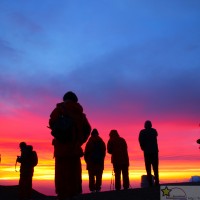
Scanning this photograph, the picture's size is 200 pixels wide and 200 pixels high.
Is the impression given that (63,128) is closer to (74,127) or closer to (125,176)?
(74,127)

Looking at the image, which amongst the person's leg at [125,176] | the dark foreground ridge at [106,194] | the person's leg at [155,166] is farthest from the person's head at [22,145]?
the person's leg at [155,166]

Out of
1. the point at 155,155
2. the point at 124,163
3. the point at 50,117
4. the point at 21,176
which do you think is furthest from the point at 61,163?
the point at 21,176

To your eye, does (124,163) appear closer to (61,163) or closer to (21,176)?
(21,176)

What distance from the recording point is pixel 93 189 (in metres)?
17.1

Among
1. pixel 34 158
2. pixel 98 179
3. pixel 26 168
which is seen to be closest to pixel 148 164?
pixel 98 179

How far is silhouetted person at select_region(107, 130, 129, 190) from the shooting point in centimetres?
1648

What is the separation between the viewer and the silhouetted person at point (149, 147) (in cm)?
1474

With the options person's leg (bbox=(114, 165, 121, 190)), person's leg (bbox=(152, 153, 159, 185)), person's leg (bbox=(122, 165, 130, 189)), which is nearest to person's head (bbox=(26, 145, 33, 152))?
person's leg (bbox=(114, 165, 121, 190))

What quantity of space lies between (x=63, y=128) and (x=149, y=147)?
668cm

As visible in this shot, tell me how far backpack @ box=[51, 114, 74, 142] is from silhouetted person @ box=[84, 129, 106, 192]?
842 cm

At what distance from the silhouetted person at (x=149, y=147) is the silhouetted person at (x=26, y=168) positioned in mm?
5243

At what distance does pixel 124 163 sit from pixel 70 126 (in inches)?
327

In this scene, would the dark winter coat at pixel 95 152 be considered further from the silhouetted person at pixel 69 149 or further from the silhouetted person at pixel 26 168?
the silhouetted person at pixel 69 149

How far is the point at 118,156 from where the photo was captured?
16469 millimetres
